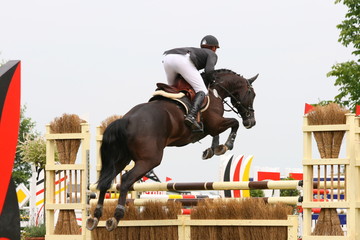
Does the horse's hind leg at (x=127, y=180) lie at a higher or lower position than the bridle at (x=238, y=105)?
lower

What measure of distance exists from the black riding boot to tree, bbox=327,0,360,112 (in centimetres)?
1327

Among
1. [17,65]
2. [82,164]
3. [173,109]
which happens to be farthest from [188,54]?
[17,65]

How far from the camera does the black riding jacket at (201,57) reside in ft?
19.6

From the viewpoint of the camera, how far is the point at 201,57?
19.8 ft

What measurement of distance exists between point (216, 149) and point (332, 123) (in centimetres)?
121

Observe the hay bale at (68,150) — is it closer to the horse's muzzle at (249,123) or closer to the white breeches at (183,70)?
the white breeches at (183,70)

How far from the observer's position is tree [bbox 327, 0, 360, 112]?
727 inches

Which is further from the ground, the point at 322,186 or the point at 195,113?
the point at 195,113

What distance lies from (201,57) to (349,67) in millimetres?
13473

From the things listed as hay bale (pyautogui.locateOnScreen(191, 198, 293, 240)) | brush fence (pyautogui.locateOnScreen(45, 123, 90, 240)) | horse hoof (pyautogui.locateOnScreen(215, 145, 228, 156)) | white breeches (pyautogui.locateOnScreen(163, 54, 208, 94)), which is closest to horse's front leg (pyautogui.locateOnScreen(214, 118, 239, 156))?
horse hoof (pyautogui.locateOnScreen(215, 145, 228, 156))

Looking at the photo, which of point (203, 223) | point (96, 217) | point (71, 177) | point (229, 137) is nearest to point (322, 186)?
point (203, 223)

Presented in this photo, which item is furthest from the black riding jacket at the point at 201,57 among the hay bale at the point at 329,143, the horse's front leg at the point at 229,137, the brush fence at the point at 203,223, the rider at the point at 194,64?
the brush fence at the point at 203,223

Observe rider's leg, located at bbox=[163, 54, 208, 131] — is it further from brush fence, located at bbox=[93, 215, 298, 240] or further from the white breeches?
brush fence, located at bbox=[93, 215, 298, 240]

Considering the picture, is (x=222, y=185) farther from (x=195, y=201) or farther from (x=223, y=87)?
(x=223, y=87)
